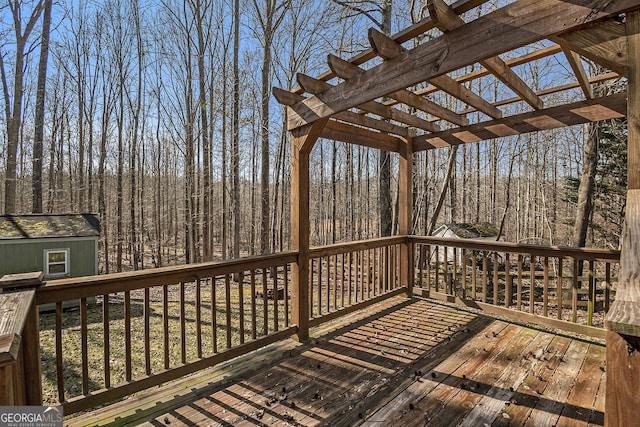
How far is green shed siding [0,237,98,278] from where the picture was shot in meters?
7.99

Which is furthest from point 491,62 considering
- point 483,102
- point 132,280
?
point 132,280

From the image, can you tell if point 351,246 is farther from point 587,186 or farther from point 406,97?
Answer: point 587,186

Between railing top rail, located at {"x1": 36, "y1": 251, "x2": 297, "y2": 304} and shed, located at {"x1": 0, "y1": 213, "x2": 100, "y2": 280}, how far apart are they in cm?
821

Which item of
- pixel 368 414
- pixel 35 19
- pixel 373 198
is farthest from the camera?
pixel 373 198

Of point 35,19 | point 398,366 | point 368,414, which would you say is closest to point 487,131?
point 398,366

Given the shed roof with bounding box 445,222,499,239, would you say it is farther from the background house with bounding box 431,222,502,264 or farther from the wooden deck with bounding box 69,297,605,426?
the wooden deck with bounding box 69,297,605,426

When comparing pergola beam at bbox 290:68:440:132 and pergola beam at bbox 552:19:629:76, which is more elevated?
pergola beam at bbox 290:68:440:132

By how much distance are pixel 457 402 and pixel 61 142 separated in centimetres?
1656

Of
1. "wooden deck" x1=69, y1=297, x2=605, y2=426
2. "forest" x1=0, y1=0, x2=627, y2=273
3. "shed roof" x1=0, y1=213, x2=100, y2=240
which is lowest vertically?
"wooden deck" x1=69, y1=297, x2=605, y2=426

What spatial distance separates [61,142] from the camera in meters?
13.3

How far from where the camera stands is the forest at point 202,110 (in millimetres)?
8703

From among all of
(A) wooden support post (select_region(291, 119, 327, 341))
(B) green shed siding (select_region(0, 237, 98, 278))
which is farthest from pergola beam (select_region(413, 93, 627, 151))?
(B) green shed siding (select_region(0, 237, 98, 278))

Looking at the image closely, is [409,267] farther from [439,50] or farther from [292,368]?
[439,50]

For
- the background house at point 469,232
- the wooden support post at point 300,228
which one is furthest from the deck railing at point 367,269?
the background house at point 469,232
